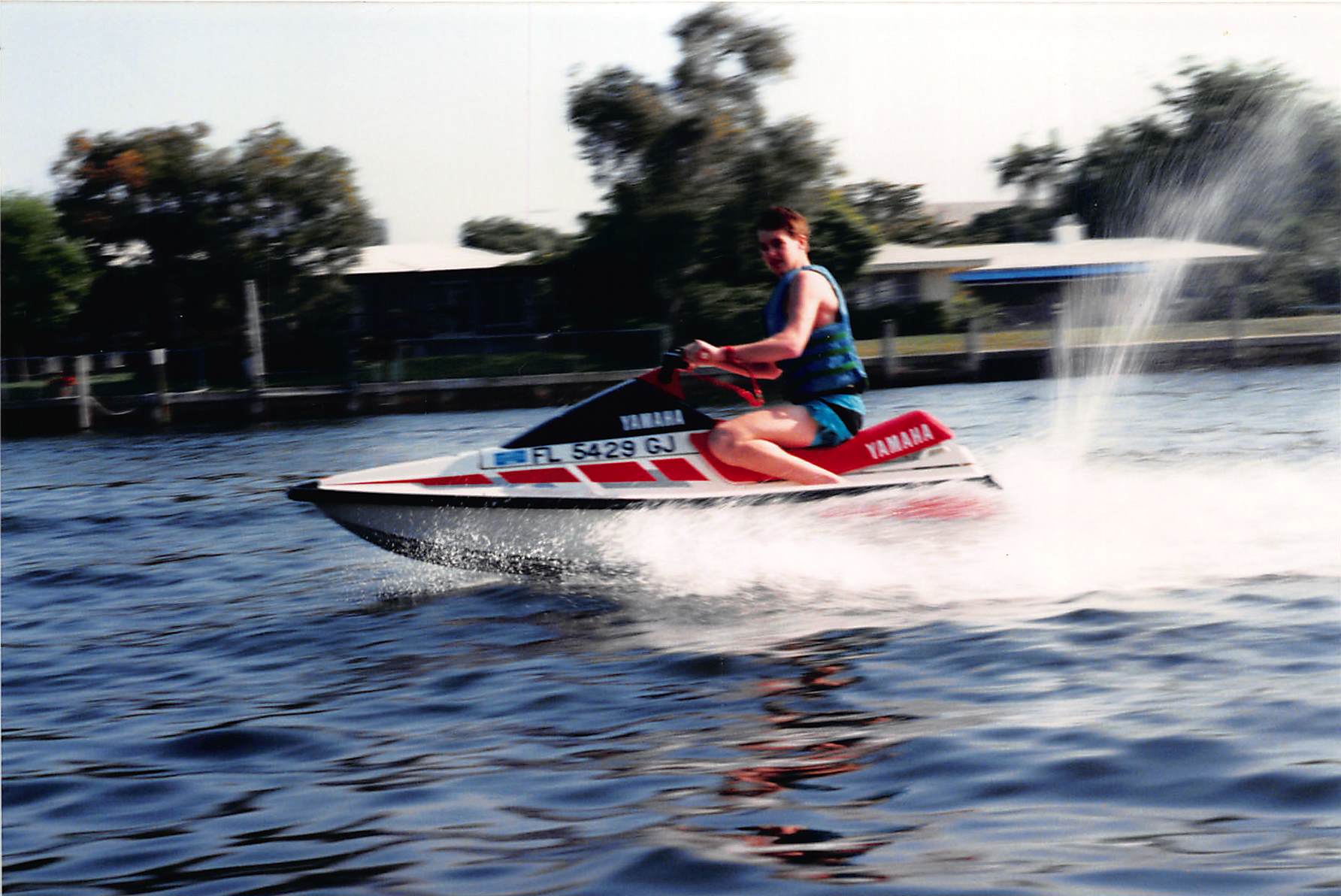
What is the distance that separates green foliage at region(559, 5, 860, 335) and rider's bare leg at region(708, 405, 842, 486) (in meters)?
24.2

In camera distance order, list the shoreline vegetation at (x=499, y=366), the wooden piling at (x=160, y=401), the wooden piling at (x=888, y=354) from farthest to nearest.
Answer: the shoreline vegetation at (x=499, y=366) < the wooden piling at (x=888, y=354) < the wooden piling at (x=160, y=401)

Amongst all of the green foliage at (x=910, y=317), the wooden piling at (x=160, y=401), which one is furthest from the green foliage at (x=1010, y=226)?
the wooden piling at (x=160, y=401)

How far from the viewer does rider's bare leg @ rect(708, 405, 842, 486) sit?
6.51 metres

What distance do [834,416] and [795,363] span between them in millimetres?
318

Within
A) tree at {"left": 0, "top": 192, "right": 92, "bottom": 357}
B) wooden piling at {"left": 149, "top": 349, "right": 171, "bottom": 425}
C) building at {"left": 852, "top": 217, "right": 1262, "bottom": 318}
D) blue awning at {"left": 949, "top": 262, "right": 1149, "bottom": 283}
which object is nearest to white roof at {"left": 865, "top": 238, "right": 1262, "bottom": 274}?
building at {"left": 852, "top": 217, "right": 1262, "bottom": 318}

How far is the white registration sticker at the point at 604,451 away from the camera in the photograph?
6.68 metres

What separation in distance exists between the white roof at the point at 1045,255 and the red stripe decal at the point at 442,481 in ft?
102

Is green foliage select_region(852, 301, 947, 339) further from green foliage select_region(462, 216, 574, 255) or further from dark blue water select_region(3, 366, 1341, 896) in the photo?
dark blue water select_region(3, 366, 1341, 896)

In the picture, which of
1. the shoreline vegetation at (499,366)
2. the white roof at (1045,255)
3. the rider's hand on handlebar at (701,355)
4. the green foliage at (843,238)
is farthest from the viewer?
the white roof at (1045,255)

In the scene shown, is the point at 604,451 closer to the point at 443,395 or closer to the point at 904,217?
the point at 443,395

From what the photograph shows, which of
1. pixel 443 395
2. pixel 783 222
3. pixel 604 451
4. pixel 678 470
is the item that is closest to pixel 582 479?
pixel 604 451

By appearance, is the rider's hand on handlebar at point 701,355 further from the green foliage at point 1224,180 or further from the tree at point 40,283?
the tree at point 40,283

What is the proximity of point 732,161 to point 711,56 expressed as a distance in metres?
2.46

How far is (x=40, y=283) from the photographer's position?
115 ft
